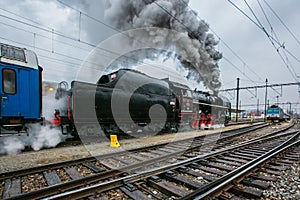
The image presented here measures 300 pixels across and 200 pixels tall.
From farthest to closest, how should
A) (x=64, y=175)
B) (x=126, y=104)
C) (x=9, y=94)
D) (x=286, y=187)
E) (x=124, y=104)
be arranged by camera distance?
(x=126, y=104) < (x=124, y=104) < (x=9, y=94) < (x=64, y=175) < (x=286, y=187)

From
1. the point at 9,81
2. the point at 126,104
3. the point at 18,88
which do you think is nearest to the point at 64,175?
the point at 18,88

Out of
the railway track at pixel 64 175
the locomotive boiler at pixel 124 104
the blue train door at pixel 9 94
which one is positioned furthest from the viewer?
the locomotive boiler at pixel 124 104

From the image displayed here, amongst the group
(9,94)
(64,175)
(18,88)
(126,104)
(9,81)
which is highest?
(9,81)

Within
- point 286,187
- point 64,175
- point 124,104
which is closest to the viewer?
point 286,187

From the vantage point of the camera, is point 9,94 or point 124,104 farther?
point 124,104

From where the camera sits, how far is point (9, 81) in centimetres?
581

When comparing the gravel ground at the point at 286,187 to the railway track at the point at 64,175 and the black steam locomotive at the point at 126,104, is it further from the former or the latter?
the black steam locomotive at the point at 126,104

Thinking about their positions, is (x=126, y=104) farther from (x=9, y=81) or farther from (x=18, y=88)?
(x=9, y=81)

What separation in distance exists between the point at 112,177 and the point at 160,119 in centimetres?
779

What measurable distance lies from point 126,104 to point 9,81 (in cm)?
466

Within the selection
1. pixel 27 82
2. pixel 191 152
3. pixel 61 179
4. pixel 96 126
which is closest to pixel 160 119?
pixel 96 126

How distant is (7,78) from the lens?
18.9 ft

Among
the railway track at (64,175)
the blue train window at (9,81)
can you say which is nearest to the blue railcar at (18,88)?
the blue train window at (9,81)

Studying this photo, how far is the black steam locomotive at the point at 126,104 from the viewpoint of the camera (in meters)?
7.29
